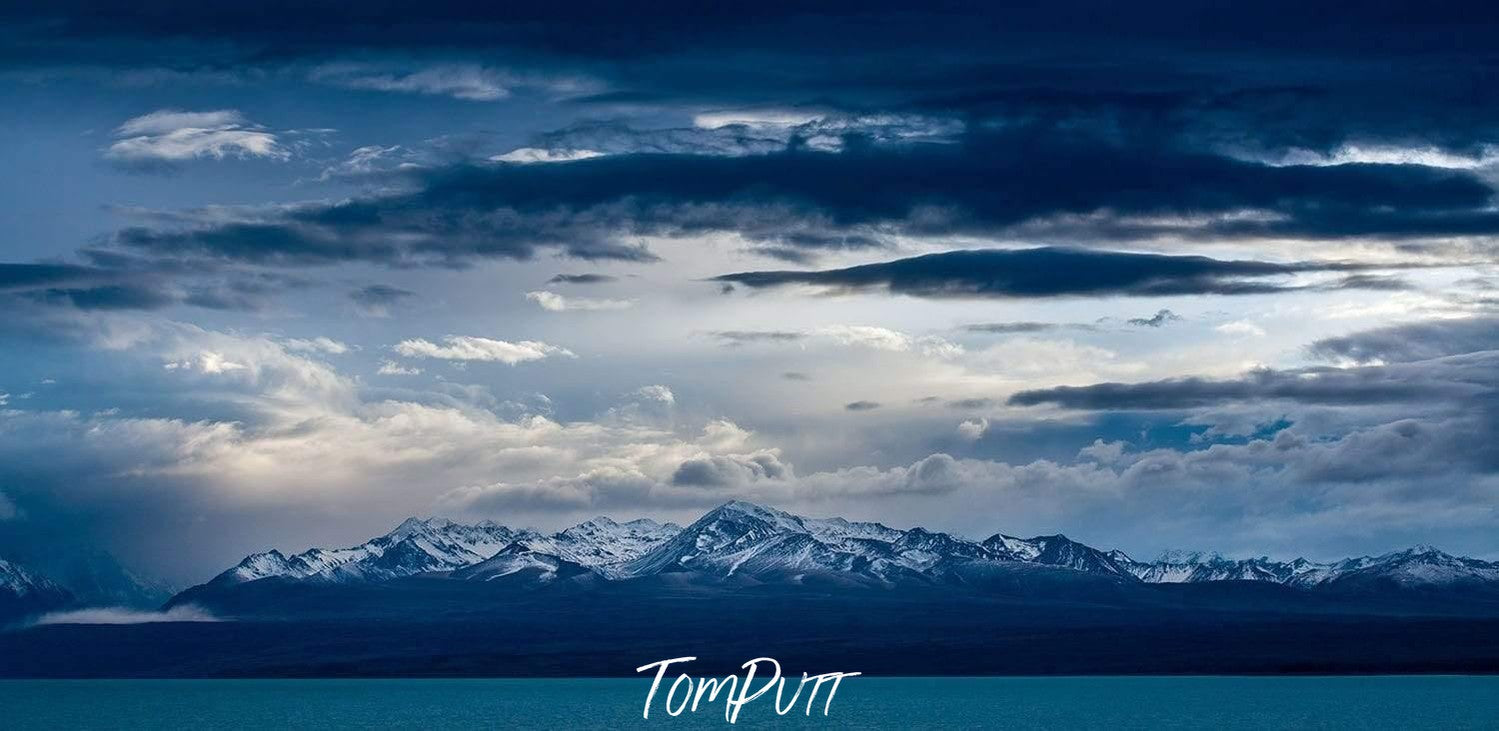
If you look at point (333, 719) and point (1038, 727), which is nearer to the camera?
point (1038, 727)

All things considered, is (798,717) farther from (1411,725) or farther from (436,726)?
(1411,725)

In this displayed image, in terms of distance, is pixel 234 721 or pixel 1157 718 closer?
pixel 1157 718

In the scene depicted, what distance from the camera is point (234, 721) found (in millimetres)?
196625

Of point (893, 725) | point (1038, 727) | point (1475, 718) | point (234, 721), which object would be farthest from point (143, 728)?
point (1475, 718)

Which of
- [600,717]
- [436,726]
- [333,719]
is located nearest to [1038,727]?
[600,717]

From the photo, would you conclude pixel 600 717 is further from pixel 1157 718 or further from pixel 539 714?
pixel 1157 718

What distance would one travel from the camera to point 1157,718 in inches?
7160

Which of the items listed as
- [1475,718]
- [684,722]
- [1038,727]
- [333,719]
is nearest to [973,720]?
[1038,727]

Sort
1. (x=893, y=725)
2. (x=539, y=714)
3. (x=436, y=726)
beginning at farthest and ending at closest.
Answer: (x=539, y=714)
(x=436, y=726)
(x=893, y=725)

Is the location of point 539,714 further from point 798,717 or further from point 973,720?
point 973,720

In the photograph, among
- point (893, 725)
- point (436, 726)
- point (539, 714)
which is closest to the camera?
point (893, 725)

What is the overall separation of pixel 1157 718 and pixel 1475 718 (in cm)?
2645

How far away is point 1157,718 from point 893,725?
32237 millimetres

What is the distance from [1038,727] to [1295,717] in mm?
28487
